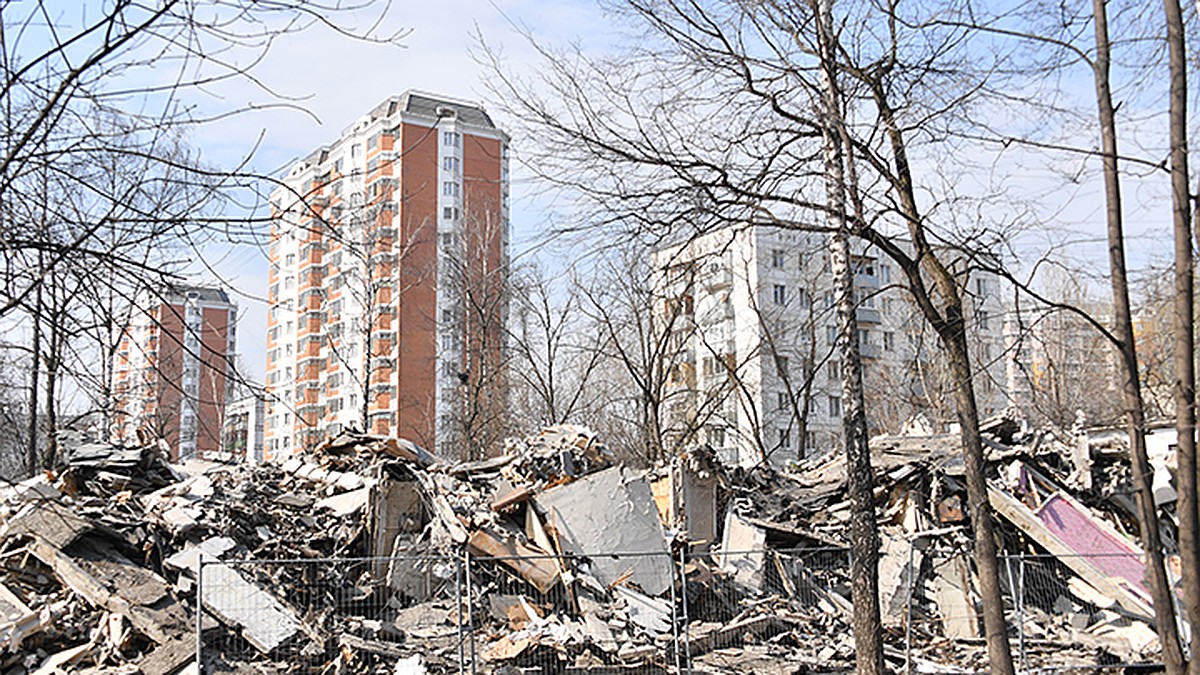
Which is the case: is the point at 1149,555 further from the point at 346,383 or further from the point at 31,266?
the point at 346,383

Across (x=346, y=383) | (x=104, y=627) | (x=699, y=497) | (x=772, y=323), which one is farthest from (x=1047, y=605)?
(x=346, y=383)

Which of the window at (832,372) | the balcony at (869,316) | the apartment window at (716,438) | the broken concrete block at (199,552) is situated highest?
the balcony at (869,316)

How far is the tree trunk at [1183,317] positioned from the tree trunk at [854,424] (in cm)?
245

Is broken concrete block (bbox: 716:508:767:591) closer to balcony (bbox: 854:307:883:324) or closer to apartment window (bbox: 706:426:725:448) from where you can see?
apartment window (bbox: 706:426:725:448)

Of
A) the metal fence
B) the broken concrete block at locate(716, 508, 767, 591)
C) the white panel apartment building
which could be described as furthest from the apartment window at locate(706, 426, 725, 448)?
the metal fence

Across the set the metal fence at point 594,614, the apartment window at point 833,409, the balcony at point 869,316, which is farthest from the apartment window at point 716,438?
the metal fence at point 594,614

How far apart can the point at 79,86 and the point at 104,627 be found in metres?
8.99

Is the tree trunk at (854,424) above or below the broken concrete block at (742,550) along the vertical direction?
above

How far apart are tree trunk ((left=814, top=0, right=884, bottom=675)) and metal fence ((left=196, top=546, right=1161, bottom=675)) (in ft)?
9.27

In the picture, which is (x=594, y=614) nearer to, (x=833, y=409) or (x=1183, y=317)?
(x=1183, y=317)

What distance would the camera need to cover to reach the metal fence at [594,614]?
35.0 feet

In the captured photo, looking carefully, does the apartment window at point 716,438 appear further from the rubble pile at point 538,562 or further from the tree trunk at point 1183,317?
the tree trunk at point 1183,317

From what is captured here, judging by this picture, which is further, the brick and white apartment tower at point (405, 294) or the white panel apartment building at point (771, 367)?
the white panel apartment building at point (771, 367)

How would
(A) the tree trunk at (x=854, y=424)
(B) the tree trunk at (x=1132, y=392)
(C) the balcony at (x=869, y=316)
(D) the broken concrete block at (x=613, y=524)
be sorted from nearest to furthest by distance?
(B) the tree trunk at (x=1132, y=392) → (A) the tree trunk at (x=854, y=424) → (D) the broken concrete block at (x=613, y=524) → (C) the balcony at (x=869, y=316)
